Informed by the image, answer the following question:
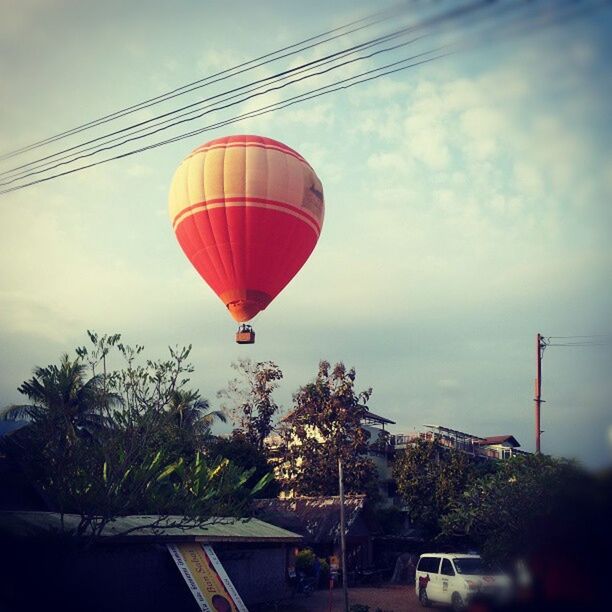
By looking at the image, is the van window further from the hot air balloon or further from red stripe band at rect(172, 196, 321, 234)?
red stripe band at rect(172, 196, 321, 234)

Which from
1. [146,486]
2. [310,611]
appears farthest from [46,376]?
[310,611]

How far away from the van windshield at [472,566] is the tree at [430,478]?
1317 cm

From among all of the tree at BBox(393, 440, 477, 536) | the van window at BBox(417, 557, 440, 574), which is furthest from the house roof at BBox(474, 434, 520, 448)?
the van window at BBox(417, 557, 440, 574)

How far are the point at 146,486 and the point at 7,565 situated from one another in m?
5.21

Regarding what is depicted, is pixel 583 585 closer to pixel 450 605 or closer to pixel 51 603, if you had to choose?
pixel 51 603

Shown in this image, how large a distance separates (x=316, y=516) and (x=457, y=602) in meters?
14.8

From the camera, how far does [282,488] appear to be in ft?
139

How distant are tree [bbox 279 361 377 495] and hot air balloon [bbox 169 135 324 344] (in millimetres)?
20498

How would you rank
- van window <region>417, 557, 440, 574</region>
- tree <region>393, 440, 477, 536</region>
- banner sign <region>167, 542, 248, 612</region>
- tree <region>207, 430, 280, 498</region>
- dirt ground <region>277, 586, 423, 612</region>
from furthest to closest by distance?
tree <region>207, 430, 280, 498</region>, tree <region>393, 440, 477, 536</region>, dirt ground <region>277, 586, 423, 612</region>, van window <region>417, 557, 440, 574</region>, banner sign <region>167, 542, 248, 612</region>

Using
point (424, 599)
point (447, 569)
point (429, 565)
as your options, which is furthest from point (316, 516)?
point (447, 569)

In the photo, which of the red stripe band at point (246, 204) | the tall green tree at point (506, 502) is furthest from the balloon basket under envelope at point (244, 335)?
the tall green tree at point (506, 502)

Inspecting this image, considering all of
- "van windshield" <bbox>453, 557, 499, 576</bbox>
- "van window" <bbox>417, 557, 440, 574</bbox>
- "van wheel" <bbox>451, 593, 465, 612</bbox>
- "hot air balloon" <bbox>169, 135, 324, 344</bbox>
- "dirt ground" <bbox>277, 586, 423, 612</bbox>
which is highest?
"hot air balloon" <bbox>169, 135, 324, 344</bbox>

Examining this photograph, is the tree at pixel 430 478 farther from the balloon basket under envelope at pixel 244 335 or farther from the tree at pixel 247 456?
the balloon basket under envelope at pixel 244 335

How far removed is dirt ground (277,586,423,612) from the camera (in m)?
25.2
